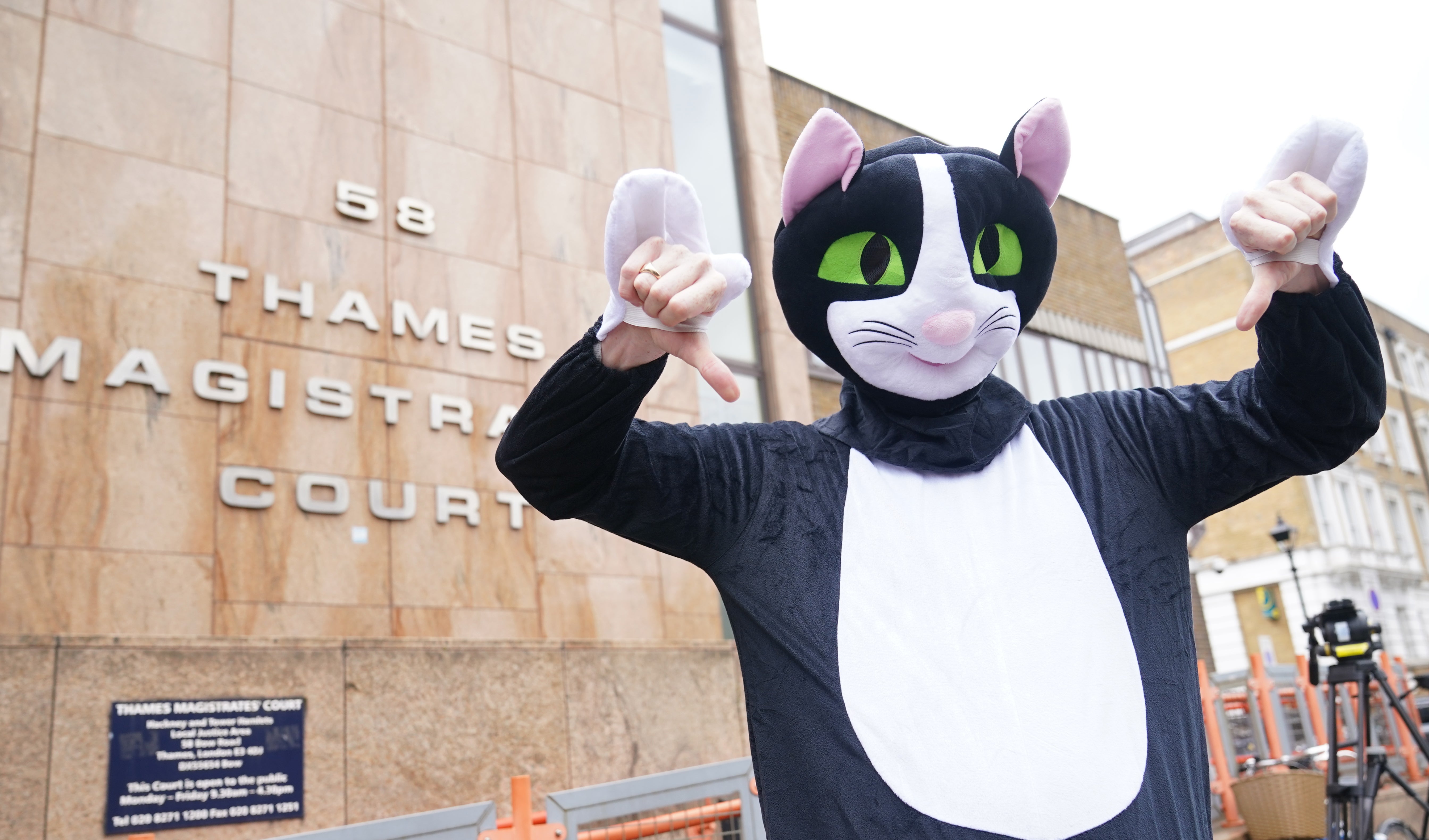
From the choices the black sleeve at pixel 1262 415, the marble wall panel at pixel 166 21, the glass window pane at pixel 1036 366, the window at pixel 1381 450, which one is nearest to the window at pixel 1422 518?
the window at pixel 1381 450

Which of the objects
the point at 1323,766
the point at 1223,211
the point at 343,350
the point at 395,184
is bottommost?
the point at 1323,766

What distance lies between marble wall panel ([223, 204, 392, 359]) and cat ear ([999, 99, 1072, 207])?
603cm

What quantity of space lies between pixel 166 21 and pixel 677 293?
7.10 m

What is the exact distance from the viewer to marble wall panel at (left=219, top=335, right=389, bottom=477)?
683 centimetres

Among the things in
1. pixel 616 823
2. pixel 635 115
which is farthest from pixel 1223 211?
pixel 635 115

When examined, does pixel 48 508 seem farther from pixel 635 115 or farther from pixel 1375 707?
pixel 1375 707

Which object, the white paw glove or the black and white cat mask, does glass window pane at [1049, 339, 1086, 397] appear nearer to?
the black and white cat mask

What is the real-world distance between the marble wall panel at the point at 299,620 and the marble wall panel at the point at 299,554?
0.04 metres

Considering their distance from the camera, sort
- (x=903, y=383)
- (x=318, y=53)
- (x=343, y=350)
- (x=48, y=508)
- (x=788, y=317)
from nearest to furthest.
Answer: (x=903, y=383), (x=788, y=317), (x=48, y=508), (x=343, y=350), (x=318, y=53)

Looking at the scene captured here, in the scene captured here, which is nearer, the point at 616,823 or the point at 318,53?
the point at 616,823

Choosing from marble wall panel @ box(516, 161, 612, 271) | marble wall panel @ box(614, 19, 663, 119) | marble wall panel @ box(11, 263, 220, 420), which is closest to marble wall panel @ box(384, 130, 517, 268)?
marble wall panel @ box(516, 161, 612, 271)

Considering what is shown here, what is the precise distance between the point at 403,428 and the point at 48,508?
2197 millimetres

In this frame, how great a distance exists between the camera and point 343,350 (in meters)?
7.45

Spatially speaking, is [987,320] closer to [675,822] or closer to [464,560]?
[675,822]
